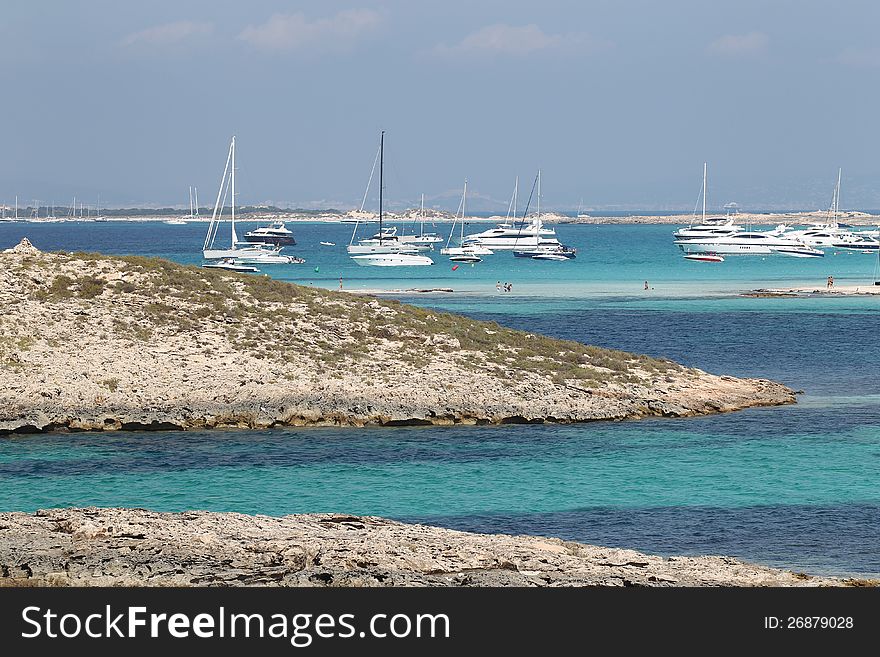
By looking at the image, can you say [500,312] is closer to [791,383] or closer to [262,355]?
[791,383]

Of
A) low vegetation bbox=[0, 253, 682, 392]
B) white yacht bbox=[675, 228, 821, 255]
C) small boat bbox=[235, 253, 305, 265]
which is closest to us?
low vegetation bbox=[0, 253, 682, 392]

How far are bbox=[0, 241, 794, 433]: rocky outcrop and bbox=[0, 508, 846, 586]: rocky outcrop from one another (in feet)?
47.3

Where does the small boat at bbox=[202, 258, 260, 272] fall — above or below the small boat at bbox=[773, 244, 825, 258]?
below

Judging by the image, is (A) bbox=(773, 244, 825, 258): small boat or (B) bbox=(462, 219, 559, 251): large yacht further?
(B) bbox=(462, 219, 559, 251): large yacht

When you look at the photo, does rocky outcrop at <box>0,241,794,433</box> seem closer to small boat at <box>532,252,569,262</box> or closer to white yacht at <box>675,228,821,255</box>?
small boat at <box>532,252,569,262</box>

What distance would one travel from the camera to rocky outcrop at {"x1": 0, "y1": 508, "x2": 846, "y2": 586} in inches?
687

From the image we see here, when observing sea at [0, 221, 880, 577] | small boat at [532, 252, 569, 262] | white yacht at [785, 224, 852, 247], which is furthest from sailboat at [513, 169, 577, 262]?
sea at [0, 221, 880, 577]

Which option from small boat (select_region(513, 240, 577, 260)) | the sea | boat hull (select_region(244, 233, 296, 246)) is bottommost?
the sea

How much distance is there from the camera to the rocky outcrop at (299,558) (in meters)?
17.4

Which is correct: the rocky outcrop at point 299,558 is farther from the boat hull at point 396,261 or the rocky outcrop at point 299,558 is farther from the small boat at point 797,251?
the small boat at point 797,251

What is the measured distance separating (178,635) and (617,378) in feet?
98.4

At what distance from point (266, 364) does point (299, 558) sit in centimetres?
2031

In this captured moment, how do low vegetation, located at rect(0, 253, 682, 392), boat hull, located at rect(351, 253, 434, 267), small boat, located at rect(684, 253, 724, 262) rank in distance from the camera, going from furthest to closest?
small boat, located at rect(684, 253, 724, 262)
boat hull, located at rect(351, 253, 434, 267)
low vegetation, located at rect(0, 253, 682, 392)

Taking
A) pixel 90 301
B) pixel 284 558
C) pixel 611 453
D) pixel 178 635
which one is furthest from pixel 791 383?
pixel 178 635
